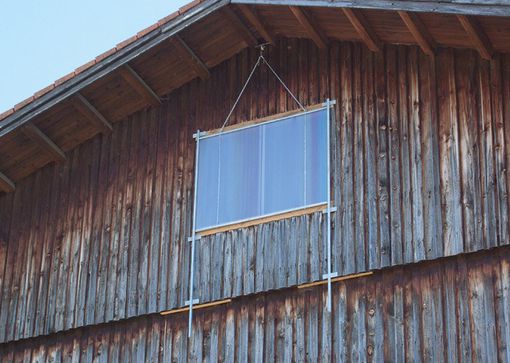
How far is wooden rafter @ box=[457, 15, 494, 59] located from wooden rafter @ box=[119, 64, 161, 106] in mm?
5005

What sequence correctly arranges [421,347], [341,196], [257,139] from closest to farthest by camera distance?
1. [421,347]
2. [341,196]
3. [257,139]

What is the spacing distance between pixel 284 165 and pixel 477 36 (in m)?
3.14

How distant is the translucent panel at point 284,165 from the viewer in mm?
16688

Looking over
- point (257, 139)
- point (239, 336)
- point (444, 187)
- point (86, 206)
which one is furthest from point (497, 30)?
point (86, 206)

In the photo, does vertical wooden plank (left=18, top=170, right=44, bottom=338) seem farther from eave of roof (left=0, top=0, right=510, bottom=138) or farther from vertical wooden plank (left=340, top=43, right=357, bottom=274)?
vertical wooden plank (left=340, top=43, right=357, bottom=274)

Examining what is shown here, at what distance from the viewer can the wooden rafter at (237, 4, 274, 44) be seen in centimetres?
1734

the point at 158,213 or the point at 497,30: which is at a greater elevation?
the point at 497,30

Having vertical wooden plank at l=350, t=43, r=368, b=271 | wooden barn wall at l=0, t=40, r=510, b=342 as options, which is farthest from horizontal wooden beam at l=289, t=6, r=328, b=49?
vertical wooden plank at l=350, t=43, r=368, b=271

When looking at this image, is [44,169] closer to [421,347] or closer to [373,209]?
[373,209]

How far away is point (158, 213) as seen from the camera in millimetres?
17750

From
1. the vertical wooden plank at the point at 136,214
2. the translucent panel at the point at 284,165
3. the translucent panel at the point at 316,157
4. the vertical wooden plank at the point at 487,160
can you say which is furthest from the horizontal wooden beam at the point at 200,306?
the vertical wooden plank at the point at 487,160

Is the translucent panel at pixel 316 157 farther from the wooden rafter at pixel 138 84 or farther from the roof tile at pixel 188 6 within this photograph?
the wooden rafter at pixel 138 84

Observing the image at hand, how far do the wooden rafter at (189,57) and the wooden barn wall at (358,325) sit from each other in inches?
140

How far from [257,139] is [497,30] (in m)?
3.71
